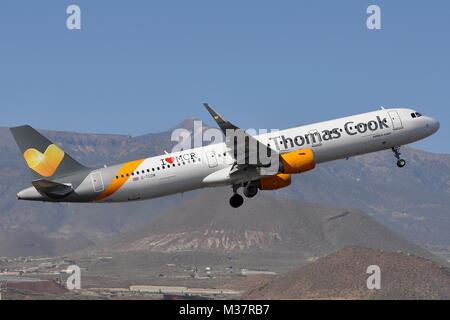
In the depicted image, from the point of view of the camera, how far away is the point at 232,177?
7125 centimetres

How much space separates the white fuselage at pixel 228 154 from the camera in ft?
231

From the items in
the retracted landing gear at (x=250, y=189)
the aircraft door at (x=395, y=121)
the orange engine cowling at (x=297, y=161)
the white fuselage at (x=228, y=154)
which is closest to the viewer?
the orange engine cowling at (x=297, y=161)

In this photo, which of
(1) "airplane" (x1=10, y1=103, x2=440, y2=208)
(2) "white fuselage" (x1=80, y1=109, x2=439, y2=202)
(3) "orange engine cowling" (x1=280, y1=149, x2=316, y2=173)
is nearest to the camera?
(3) "orange engine cowling" (x1=280, y1=149, x2=316, y2=173)

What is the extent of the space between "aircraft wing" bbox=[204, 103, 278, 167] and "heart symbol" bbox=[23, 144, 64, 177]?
15213 millimetres

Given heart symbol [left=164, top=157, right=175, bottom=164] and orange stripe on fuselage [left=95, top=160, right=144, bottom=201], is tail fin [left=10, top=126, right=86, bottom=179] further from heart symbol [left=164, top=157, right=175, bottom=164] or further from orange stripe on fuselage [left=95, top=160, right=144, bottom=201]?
heart symbol [left=164, top=157, right=175, bottom=164]

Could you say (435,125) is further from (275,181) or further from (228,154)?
(228,154)

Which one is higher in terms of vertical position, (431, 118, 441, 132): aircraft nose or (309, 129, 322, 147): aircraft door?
(431, 118, 441, 132): aircraft nose

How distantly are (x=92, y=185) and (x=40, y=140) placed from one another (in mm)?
6521

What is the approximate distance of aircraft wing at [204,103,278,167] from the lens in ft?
228

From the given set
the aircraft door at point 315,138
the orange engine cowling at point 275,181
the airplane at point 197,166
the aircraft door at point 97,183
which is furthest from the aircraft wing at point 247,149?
the aircraft door at point 97,183

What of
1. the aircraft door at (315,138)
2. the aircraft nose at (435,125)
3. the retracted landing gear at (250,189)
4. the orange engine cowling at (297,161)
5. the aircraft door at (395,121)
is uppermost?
the aircraft nose at (435,125)

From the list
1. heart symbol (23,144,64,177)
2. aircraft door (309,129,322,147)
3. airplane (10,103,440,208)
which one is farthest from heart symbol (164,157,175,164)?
aircraft door (309,129,322,147)

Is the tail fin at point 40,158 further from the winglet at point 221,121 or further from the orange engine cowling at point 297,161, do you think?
the orange engine cowling at point 297,161
